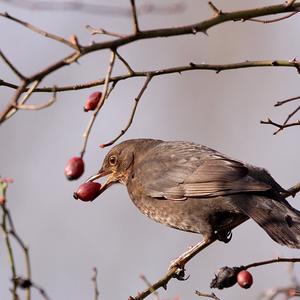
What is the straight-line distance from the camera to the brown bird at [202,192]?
15.2ft

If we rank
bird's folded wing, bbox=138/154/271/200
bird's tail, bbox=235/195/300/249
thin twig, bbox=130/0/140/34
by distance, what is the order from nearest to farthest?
thin twig, bbox=130/0/140/34
bird's tail, bbox=235/195/300/249
bird's folded wing, bbox=138/154/271/200

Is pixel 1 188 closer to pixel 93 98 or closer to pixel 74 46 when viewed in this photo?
pixel 74 46

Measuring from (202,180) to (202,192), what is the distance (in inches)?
3.8

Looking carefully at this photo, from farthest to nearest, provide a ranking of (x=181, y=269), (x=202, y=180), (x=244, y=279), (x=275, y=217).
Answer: (x=202, y=180) → (x=181, y=269) → (x=275, y=217) → (x=244, y=279)

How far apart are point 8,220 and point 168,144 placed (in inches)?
118

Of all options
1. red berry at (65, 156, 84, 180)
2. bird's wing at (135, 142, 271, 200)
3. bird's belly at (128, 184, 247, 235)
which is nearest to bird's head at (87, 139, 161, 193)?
bird's wing at (135, 142, 271, 200)

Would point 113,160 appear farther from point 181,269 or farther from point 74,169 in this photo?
point 74,169

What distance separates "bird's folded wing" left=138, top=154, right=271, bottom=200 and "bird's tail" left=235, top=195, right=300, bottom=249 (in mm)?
88

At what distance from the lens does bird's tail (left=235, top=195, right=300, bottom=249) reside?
436cm

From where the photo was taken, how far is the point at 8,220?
274cm

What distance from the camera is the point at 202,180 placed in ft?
16.8

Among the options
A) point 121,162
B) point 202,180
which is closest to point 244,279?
point 202,180

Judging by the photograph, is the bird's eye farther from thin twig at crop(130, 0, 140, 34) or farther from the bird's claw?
thin twig at crop(130, 0, 140, 34)

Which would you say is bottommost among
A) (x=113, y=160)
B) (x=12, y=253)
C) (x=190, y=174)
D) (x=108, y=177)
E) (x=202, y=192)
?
(x=12, y=253)
